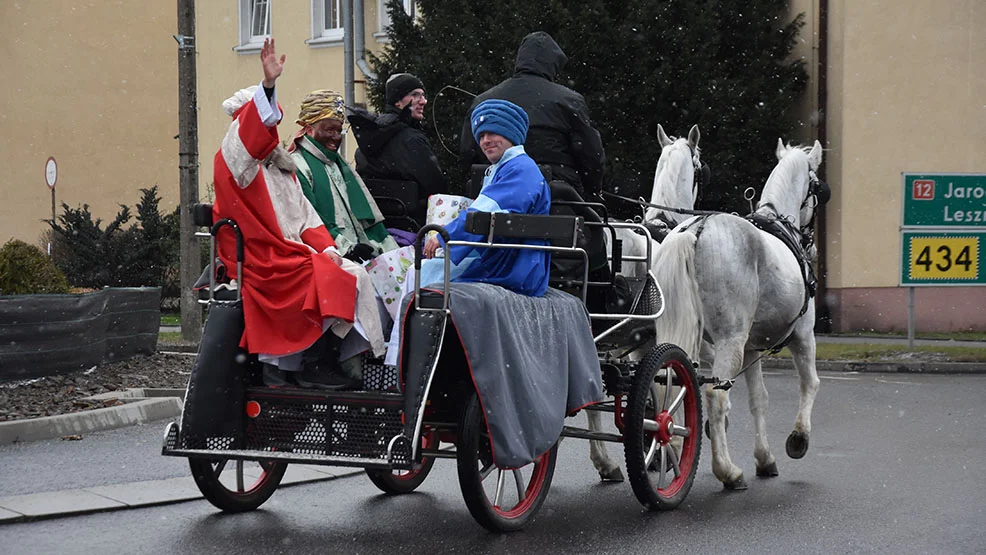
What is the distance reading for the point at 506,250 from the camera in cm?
703

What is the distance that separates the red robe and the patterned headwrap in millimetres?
628

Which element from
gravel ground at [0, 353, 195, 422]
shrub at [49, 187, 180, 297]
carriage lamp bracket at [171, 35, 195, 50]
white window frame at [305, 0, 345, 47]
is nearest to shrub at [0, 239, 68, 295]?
gravel ground at [0, 353, 195, 422]

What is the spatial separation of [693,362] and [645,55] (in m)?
13.6

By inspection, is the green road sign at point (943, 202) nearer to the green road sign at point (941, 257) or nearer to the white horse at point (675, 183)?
the green road sign at point (941, 257)

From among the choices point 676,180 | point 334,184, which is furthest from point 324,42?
point 334,184

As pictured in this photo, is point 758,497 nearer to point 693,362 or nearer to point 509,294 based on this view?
point 693,362

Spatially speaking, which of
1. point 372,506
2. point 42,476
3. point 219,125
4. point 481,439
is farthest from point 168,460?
point 219,125

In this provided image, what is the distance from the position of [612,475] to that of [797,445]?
132cm

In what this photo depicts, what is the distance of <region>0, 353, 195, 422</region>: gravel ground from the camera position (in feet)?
35.2

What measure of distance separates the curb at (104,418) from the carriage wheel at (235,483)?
2.46m

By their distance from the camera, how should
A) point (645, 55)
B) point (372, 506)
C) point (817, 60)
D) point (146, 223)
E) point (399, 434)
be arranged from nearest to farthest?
point (399, 434), point (372, 506), point (645, 55), point (817, 60), point (146, 223)

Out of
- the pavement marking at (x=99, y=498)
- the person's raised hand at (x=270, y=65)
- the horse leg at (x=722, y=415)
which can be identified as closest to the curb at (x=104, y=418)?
the pavement marking at (x=99, y=498)

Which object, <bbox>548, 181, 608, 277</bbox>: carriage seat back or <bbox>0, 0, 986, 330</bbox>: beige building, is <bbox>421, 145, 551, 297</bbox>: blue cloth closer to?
<bbox>548, 181, 608, 277</bbox>: carriage seat back

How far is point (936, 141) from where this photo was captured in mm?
22578
